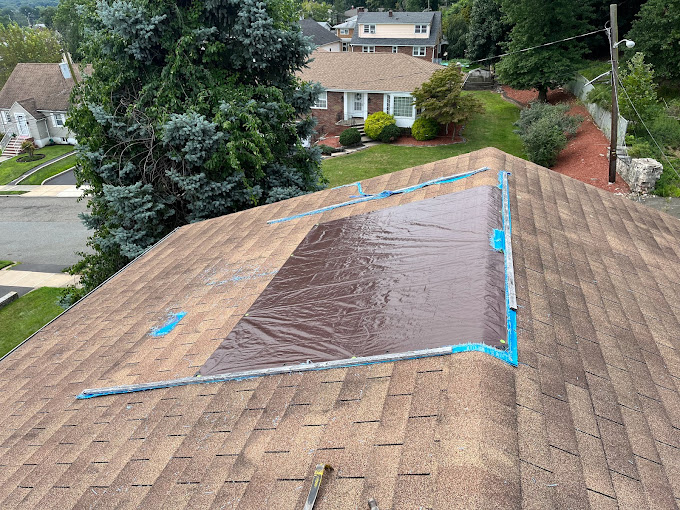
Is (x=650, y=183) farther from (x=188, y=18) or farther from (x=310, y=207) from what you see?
(x=188, y=18)

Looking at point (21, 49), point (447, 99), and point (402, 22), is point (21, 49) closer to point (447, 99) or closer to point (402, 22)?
point (402, 22)

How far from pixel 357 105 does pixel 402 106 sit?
3778mm

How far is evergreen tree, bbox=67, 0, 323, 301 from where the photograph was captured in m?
13.5

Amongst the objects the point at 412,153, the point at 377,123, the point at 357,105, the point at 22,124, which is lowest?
the point at 412,153

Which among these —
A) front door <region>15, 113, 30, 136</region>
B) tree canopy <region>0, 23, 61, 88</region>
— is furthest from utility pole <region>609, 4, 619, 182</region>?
tree canopy <region>0, 23, 61, 88</region>

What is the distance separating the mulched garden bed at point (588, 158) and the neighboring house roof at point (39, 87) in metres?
46.0

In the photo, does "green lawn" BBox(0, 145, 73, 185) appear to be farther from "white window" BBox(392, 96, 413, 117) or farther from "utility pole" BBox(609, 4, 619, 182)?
"utility pole" BBox(609, 4, 619, 182)

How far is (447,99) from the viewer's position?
32.0 m

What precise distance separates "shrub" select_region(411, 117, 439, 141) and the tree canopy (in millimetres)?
51192

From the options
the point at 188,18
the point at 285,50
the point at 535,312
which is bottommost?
the point at 535,312

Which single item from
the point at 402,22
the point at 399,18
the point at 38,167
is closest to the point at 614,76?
the point at 402,22

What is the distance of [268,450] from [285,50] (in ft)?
43.3

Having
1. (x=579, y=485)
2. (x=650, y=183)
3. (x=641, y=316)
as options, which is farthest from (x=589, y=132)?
(x=579, y=485)

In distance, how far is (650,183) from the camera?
70.4ft
